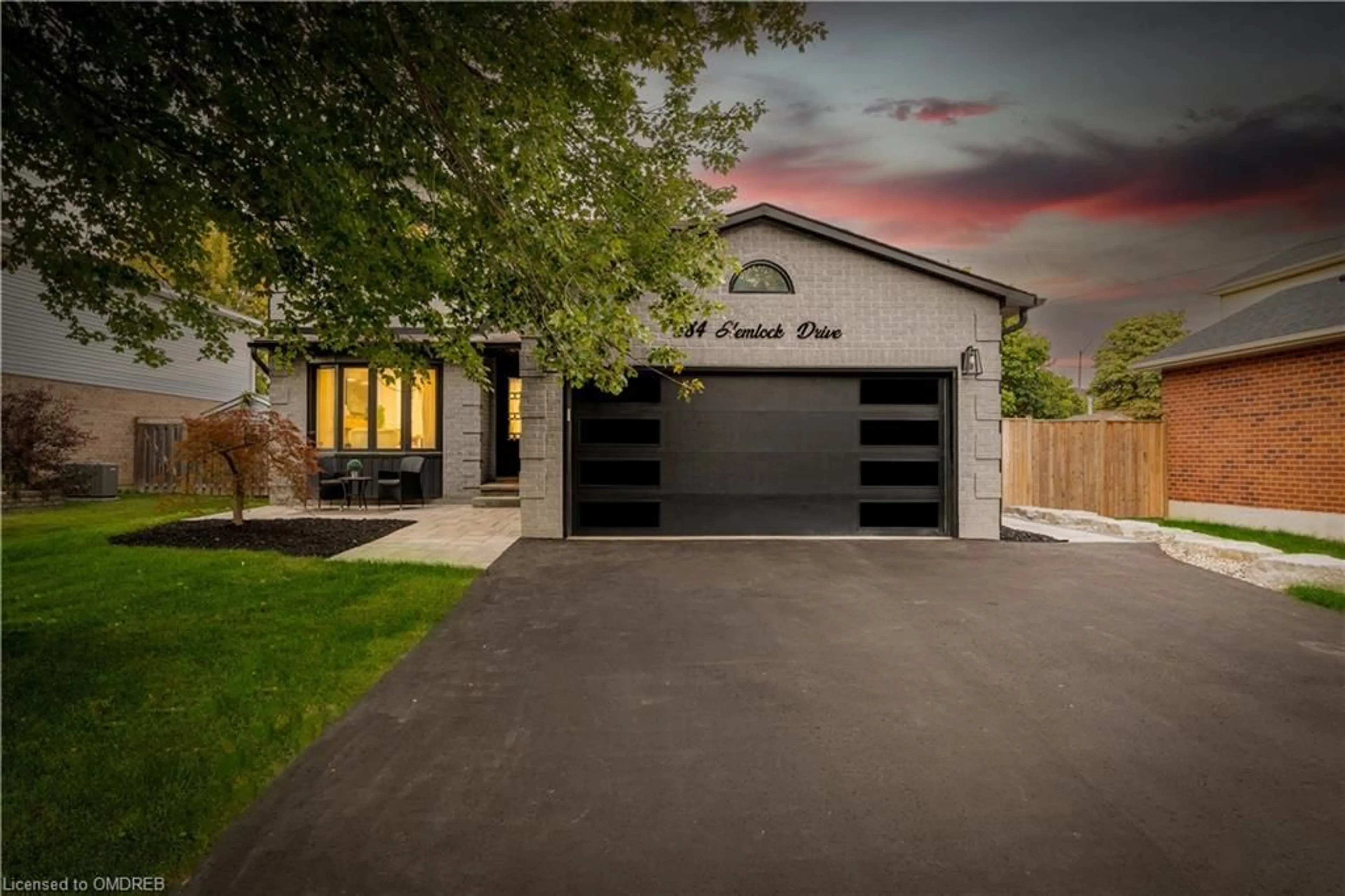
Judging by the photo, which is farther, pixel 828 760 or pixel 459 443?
pixel 459 443

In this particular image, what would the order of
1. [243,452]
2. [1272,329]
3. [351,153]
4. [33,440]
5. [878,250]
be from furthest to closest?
[33,440], [1272,329], [243,452], [878,250], [351,153]

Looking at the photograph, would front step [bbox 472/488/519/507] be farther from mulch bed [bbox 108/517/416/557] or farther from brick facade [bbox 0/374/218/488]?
brick facade [bbox 0/374/218/488]

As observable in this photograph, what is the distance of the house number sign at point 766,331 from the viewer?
9891 mm

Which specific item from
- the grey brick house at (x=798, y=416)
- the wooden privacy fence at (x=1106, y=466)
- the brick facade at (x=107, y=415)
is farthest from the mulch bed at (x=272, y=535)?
the wooden privacy fence at (x=1106, y=466)

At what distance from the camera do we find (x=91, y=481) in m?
14.1

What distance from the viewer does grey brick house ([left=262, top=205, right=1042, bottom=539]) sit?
32.1ft

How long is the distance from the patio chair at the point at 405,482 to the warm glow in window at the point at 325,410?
4.56 ft

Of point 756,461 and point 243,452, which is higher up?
point 243,452

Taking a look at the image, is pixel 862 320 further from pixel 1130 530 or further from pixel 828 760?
pixel 828 760

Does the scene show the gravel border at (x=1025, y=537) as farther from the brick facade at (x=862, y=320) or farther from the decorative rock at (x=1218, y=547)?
the decorative rock at (x=1218, y=547)

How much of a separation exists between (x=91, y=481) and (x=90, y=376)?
164 inches

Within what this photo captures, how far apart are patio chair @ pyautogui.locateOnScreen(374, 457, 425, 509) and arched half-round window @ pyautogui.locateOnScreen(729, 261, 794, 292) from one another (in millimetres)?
7607

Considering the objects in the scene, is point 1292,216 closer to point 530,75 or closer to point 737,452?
point 737,452

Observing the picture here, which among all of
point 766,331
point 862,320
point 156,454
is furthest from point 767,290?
point 156,454
